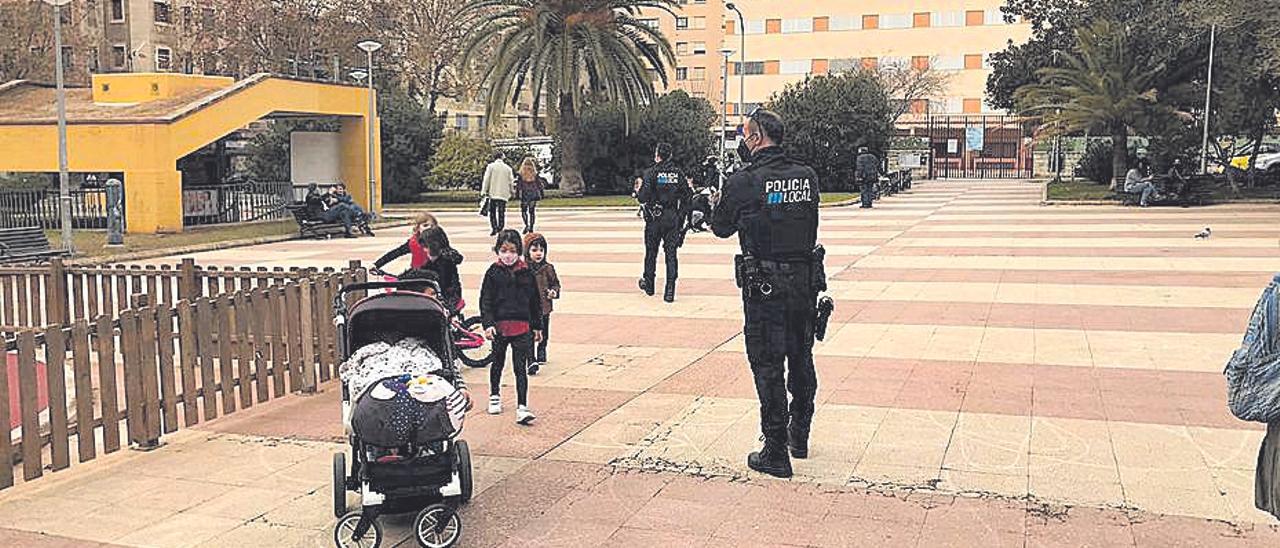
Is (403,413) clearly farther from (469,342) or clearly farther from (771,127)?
(469,342)

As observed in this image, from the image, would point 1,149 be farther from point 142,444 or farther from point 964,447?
point 964,447

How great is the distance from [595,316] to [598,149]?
28.3 m

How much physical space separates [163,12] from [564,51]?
130ft

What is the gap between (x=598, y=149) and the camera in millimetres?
39500

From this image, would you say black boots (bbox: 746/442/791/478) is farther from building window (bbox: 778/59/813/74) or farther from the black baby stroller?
building window (bbox: 778/59/813/74)

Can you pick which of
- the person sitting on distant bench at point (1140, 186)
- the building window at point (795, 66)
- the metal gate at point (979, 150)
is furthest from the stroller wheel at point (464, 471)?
the building window at point (795, 66)

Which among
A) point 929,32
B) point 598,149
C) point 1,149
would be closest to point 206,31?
point 598,149

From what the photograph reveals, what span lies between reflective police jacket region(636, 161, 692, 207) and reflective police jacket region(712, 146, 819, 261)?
642 centimetres

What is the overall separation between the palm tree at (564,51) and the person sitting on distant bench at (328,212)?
12.5 meters

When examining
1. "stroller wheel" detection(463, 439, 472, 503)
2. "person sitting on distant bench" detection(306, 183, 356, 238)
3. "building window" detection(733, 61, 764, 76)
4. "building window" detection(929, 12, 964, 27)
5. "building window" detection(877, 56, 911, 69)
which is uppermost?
"building window" detection(929, 12, 964, 27)

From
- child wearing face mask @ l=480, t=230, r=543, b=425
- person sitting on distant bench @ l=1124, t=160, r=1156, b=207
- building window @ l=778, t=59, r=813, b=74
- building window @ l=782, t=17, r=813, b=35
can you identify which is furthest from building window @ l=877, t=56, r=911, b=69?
child wearing face mask @ l=480, t=230, r=543, b=425

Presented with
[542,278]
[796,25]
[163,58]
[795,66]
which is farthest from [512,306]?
[796,25]

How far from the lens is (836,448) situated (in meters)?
6.37

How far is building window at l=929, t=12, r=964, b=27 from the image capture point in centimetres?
8181
